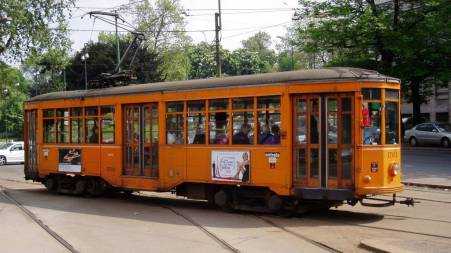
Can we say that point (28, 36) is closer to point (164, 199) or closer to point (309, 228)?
point (164, 199)

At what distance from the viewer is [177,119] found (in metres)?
14.8

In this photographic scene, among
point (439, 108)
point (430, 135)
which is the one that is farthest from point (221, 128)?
point (439, 108)

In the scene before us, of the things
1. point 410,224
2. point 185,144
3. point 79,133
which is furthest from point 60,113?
point 410,224

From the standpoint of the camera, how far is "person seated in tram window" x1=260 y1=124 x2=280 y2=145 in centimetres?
1282

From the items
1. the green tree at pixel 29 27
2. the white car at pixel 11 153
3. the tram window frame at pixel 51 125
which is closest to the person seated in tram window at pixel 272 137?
the tram window frame at pixel 51 125

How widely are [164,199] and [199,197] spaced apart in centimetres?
275

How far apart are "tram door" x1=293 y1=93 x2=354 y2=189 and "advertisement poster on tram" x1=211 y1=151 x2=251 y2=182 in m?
1.25

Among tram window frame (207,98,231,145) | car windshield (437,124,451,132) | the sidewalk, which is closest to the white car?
car windshield (437,124,451,132)

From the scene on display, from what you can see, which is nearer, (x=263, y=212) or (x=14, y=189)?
(x=263, y=212)

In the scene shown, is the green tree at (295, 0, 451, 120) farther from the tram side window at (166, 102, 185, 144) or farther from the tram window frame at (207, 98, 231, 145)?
the tram window frame at (207, 98, 231, 145)

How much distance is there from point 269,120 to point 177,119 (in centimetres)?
271

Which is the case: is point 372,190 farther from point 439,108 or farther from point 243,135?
point 439,108

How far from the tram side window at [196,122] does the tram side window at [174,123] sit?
0.86 ft

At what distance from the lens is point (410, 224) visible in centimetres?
1138
